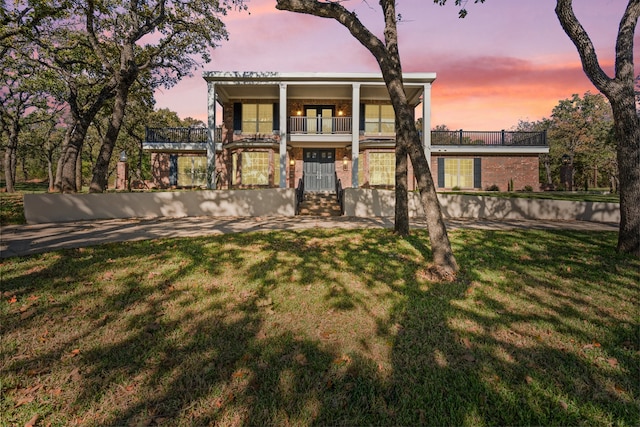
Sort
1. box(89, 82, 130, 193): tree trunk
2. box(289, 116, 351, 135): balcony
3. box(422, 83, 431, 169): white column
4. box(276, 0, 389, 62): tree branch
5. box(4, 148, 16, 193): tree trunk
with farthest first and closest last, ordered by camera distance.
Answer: box(4, 148, 16, 193): tree trunk, box(289, 116, 351, 135): balcony, box(422, 83, 431, 169): white column, box(89, 82, 130, 193): tree trunk, box(276, 0, 389, 62): tree branch

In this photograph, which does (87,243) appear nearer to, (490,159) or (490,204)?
(490,204)

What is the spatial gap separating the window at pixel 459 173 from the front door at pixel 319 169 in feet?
25.5

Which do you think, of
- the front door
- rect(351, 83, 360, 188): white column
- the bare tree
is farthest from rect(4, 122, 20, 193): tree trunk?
the bare tree

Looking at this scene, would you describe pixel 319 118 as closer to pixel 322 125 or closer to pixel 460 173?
pixel 322 125

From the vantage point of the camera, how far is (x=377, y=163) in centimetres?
1984

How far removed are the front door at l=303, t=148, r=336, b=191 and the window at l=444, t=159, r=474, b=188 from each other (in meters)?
7.78

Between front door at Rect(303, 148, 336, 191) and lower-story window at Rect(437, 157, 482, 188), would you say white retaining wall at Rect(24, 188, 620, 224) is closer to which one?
front door at Rect(303, 148, 336, 191)

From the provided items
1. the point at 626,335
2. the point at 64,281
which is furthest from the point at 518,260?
the point at 64,281

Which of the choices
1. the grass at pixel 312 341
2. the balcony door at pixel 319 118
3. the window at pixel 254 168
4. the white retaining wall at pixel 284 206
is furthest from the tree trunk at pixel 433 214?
the window at pixel 254 168

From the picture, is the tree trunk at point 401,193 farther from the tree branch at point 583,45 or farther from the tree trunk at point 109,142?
the tree trunk at point 109,142

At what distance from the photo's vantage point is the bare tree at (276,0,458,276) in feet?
17.0

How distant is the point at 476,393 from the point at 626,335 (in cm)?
217

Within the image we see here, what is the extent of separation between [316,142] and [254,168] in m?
4.13

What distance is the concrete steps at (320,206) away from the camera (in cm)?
1325
